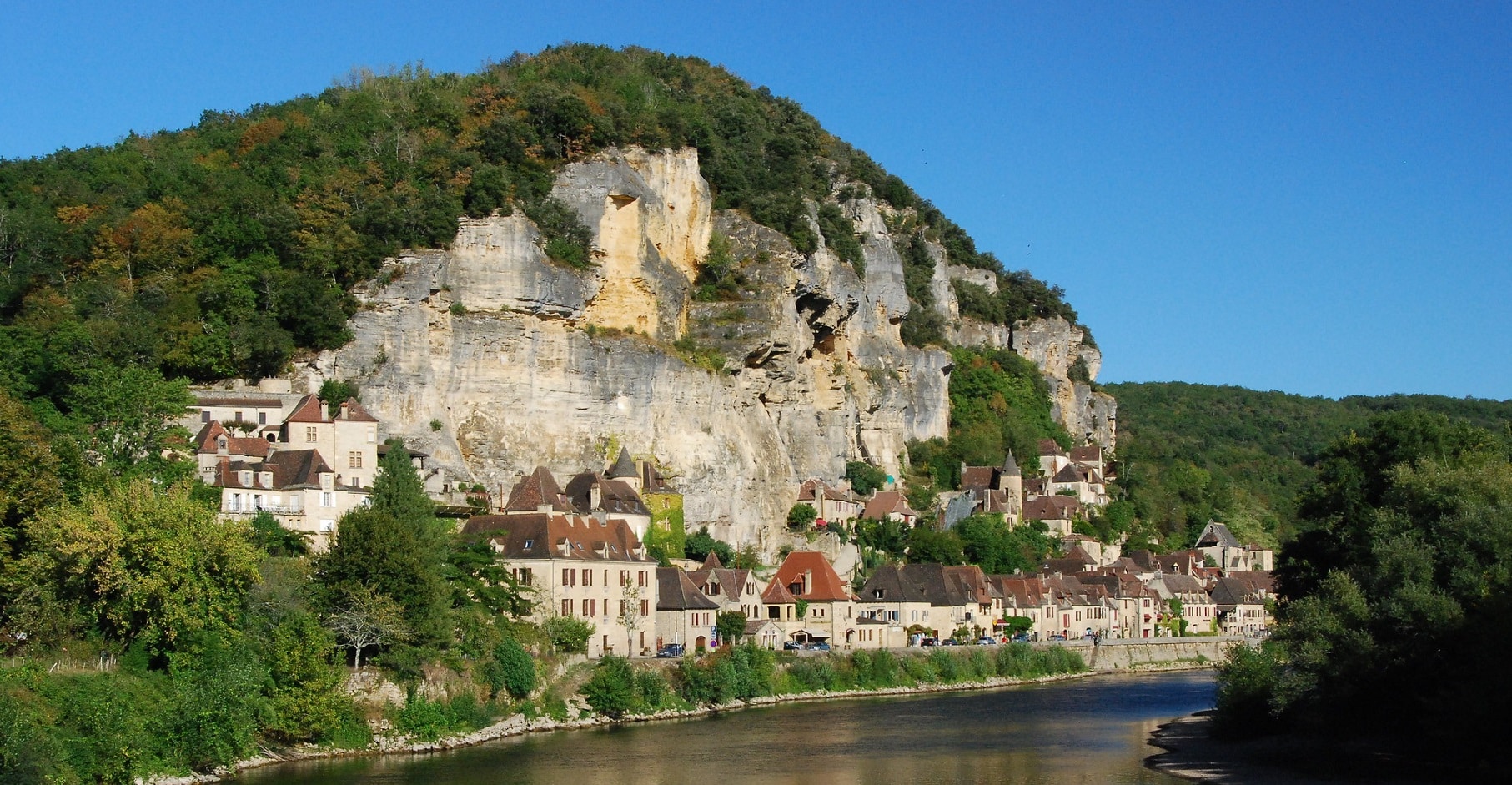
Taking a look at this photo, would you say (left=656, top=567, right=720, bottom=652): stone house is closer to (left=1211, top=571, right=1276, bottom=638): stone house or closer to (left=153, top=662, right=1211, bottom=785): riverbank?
(left=153, top=662, right=1211, bottom=785): riverbank

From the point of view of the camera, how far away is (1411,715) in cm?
4200

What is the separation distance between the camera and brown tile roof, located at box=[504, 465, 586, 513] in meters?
63.3

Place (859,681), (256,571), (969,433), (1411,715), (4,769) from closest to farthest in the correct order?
(4,769), (1411,715), (256,571), (859,681), (969,433)

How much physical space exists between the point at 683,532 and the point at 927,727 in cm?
2153

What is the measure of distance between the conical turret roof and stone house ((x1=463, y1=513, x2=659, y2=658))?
24.3 feet

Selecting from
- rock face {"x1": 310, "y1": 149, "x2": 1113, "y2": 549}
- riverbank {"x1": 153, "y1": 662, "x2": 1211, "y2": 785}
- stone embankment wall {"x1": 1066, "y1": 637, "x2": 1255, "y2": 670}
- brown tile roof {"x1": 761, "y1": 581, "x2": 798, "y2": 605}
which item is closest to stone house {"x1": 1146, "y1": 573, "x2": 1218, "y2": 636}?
stone embankment wall {"x1": 1066, "y1": 637, "x2": 1255, "y2": 670}

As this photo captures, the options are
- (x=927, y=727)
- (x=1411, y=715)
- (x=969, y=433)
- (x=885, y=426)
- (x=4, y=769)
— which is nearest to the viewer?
(x=4, y=769)

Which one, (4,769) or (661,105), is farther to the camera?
(661,105)

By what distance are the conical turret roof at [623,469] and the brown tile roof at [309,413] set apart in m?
13.4

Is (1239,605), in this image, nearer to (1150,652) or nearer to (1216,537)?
(1216,537)

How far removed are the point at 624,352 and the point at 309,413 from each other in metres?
16.1

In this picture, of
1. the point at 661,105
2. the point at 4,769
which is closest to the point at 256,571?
the point at 4,769

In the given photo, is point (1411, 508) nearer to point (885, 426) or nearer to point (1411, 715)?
point (1411, 715)

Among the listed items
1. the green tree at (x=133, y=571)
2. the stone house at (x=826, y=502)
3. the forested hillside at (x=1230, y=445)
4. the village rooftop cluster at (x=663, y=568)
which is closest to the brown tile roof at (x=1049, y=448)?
the forested hillside at (x=1230, y=445)
